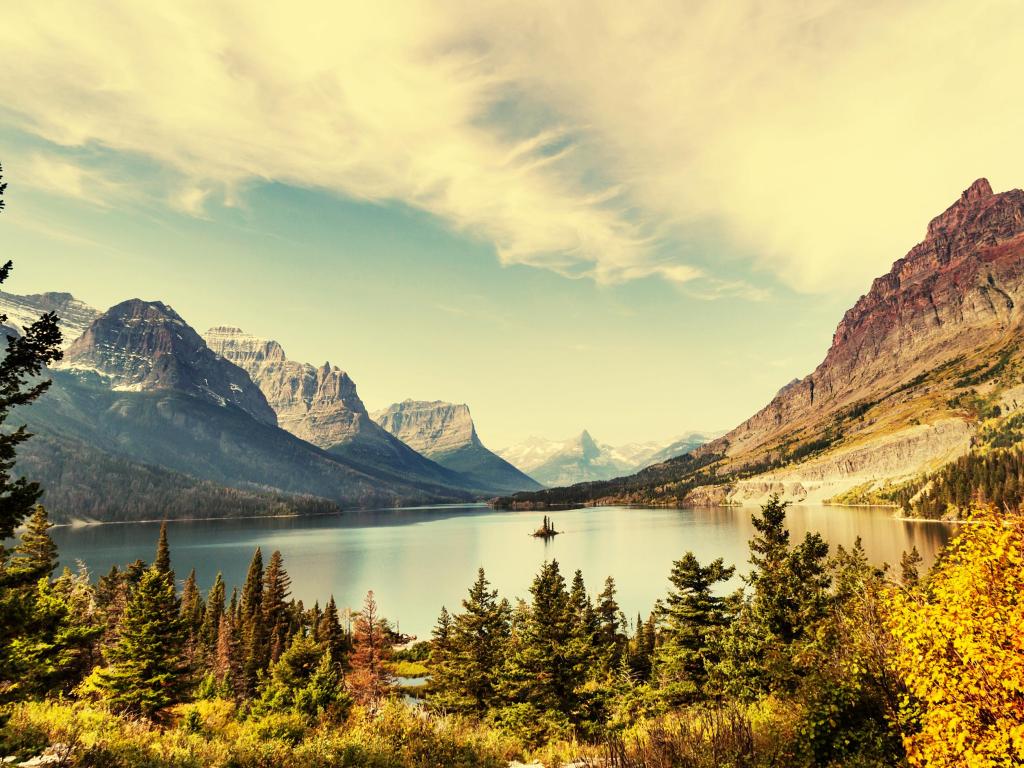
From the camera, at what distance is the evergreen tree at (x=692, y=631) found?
113 feet

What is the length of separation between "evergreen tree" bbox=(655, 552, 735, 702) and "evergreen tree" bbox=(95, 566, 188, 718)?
3445 cm

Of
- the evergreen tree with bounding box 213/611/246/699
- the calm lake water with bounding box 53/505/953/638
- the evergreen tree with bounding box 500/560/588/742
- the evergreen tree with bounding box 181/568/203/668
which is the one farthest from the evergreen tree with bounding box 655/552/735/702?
the calm lake water with bounding box 53/505/953/638

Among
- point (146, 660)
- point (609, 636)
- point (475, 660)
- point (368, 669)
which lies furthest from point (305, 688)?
point (609, 636)

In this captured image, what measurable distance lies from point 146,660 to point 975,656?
4747cm

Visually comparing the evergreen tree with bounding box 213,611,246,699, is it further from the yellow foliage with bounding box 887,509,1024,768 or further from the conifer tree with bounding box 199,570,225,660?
the yellow foliage with bounding box 887,509,1024,768

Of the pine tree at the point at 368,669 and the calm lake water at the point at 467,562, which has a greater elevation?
the pine tree at the point at 368,669

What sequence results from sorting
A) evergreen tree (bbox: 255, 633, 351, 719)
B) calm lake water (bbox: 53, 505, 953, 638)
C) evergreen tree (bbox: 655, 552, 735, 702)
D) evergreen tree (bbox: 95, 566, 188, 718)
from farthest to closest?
calm lake water (bbox: 53, 505, 953, 638)
evergreen tree (bbox: 95, 566, 188, 718)
evergreen tree (bbox: 655, 552, 735, 702)
evergreen tree (bbox: 255, 633, 351, 719)

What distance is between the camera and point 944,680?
40.2ft

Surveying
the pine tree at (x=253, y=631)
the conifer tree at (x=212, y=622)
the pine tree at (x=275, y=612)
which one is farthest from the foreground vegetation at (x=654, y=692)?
the conifer tree at (x=212, y=622)

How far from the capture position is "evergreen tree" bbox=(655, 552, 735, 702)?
3438 cm

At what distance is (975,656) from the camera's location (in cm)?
1166

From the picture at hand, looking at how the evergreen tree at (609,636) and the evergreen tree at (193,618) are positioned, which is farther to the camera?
the evergreen tree at (193,618)

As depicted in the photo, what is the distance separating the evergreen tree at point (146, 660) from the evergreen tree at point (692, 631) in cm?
3445

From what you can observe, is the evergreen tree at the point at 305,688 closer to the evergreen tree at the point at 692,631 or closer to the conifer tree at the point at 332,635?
the conifer tree at the point at 332,635
